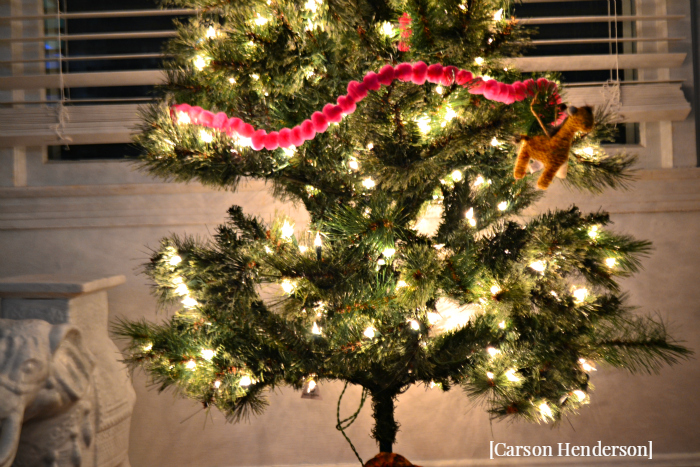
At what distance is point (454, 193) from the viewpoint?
0.82 meters

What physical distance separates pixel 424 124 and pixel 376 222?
16cm

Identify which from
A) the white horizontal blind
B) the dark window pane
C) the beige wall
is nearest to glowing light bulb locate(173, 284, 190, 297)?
the beige wall

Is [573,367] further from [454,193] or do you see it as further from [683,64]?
[683,64]

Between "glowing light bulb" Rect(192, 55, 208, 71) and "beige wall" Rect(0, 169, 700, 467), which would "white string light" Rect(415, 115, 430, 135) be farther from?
"beige wall" Rect(0, 169, 700, 467)

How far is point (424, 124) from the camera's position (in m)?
0.68

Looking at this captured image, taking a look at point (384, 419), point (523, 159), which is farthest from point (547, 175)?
point (384, 419)

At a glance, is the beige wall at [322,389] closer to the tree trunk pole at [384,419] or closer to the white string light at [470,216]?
the tree trunk pole at [384,419]

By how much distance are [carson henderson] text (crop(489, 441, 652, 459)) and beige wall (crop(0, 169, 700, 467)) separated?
0.06ft

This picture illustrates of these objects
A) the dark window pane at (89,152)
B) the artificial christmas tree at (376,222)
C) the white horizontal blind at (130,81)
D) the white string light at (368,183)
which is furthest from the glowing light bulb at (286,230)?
the dark window pane at (89,152)

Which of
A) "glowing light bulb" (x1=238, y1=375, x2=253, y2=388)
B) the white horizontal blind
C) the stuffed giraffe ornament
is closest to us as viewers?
the stuffed giraffe ornament

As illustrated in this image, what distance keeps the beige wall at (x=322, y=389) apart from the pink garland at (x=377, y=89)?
71 centimetres

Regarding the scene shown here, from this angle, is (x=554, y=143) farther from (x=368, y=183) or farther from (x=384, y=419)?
(x=384, y=419)

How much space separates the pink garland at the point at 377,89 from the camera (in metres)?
0.63

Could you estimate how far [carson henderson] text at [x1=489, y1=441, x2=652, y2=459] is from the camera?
1409 mm
